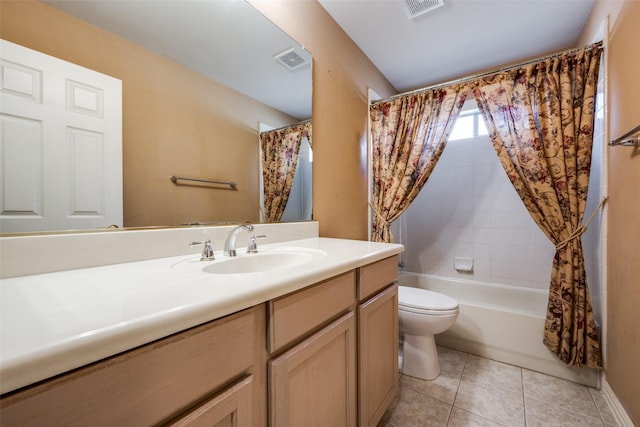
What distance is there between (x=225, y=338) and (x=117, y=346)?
20 cm

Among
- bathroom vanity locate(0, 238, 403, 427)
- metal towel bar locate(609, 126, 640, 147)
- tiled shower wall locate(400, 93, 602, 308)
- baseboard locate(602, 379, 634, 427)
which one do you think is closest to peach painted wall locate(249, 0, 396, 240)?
bathroom vanity locate(0, 238, 403, 427)

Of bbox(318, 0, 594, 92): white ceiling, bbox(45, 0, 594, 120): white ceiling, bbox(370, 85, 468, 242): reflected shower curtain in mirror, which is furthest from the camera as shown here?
bbox(370, 85, 468, 242): reflected shower curtain in mirror

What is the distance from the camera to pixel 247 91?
4.23 feet

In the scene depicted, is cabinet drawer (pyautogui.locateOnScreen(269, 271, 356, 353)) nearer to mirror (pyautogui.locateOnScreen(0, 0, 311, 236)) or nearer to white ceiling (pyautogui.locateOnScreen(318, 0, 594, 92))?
mirror (pyautogui.locateOnScreen(0, 0, 311, 236))

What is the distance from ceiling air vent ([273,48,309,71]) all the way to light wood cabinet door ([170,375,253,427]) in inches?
Result: 58.8

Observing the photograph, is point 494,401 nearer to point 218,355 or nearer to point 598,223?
point 598,223

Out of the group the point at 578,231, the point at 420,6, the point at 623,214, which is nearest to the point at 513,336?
the point at 578,231

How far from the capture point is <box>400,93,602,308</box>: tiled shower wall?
2254 mm

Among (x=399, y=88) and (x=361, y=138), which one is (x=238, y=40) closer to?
(x=361, y=138)

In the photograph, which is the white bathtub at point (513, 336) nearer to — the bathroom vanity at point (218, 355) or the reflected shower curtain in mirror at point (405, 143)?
the reflected shower curtain in mirror at point (405, 143)

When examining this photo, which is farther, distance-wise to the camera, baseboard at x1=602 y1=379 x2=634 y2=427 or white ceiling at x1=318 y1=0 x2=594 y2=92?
white ceiling at x1=318 y1=0 x2=594 y2=92

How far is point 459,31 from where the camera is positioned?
1.87 metres

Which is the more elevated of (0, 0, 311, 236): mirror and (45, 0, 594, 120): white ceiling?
(45, 0, 594, 120): white ceiling

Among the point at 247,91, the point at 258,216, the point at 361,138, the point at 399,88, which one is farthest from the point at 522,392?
the point at 399,88
